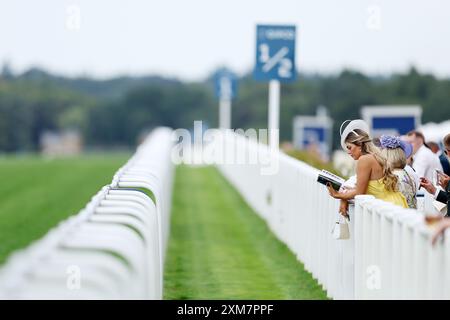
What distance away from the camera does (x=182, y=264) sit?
1320 cm

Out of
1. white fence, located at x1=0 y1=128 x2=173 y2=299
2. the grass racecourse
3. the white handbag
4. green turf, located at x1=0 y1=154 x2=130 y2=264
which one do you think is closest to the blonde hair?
the white handbag

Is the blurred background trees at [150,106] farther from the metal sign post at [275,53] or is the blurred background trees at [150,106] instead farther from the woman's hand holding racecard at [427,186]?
the woman's hand holding racecard at [427,186]

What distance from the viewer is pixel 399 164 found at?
9.06 meters

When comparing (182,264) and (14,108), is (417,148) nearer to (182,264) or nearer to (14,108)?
(182,264)

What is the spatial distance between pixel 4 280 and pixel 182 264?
861 centimetres

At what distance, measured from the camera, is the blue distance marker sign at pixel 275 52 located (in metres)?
18.2

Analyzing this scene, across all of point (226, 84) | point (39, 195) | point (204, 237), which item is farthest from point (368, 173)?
point (226, 84)

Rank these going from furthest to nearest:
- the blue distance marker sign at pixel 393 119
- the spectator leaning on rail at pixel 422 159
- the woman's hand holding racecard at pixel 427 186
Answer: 1. the blue distance marker sign at pixel 393 119
2. the spectator leaning on rail at pixel 422 159
3. the woman's hand holding racecard at pixel 427 186

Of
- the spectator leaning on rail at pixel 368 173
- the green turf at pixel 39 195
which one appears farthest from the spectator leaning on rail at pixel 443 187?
the green turf at pixel 39 195

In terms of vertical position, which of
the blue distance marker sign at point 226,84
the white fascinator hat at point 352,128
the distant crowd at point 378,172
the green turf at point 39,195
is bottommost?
the green turf at point 39,195

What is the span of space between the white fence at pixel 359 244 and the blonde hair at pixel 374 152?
336 mm

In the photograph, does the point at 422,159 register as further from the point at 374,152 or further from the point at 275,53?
the point at 275,53

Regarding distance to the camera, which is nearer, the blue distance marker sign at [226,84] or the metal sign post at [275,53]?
the metal sign post at [275,53]
